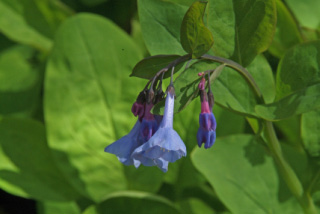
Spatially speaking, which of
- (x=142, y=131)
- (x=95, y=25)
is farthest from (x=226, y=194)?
(x=95, y=25)

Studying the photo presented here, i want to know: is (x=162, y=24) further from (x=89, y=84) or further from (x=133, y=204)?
(x=133, y=204)

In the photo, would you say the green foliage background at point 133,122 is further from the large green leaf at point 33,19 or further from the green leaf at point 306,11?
the large green leaf at point 33,19

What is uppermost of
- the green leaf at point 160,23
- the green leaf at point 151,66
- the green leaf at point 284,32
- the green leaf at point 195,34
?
the green leaf at point 195,34

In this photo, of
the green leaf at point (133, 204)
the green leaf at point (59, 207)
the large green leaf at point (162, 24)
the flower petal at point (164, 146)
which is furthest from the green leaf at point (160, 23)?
the green leaf at point (59, 207)

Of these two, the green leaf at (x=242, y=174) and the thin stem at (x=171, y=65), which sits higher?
the thin stem at (x=171, y=65)

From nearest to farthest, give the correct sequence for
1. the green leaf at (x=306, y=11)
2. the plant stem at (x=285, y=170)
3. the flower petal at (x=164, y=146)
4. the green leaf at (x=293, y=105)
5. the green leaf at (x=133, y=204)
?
the flower petal at (x=164, y=146)
the green leaf at (x=293, y=105)
the plant stem at (x=285, y=170)
the green leaf at (x=133, y=204)
the green leaf at (x=306, y=11)

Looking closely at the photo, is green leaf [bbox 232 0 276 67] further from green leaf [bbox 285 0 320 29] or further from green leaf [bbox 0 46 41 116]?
green leaf [bbox 0 46 41 116]
